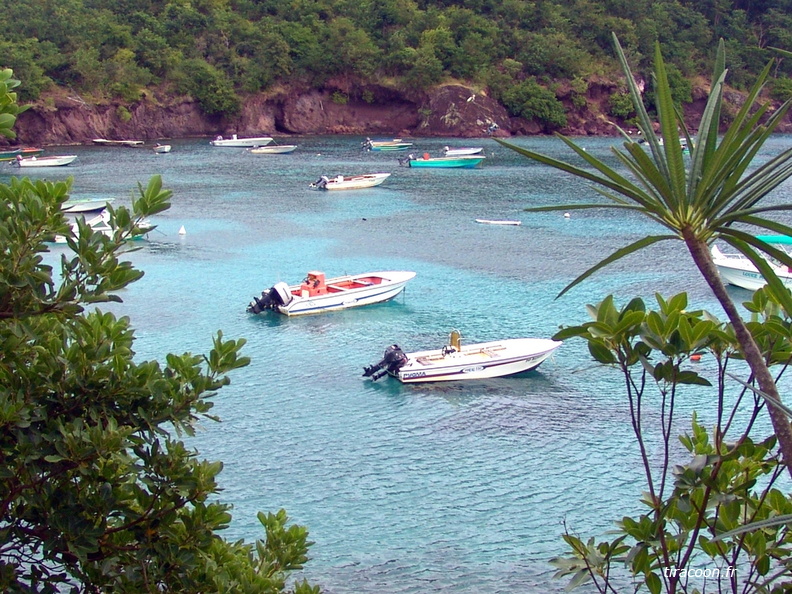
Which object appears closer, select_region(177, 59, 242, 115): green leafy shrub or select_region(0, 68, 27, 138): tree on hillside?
select_region(0, 68, 27, 138): tree on hillside

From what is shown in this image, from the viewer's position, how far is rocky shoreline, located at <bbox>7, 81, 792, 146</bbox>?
300ft

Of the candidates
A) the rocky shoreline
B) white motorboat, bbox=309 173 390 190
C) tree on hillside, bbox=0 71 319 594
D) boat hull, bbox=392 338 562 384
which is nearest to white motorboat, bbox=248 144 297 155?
the rocky shoreline

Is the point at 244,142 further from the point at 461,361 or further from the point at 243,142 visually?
the point at 461,361

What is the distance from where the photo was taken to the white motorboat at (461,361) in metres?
24.0

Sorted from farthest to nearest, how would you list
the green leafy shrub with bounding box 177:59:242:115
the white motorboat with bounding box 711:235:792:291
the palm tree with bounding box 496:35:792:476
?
the green leafy shrub with bounding box 177:59:242:115, the white motorboat with bounding box 711:235:792:291, the palm tree with bounding box 496:35:792:476

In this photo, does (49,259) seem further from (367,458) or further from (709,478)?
(709,478)

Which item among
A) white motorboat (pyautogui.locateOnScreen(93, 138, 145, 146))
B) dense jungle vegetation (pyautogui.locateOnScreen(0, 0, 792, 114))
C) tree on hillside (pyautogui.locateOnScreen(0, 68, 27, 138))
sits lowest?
tree on hillside (pyautogui.locateOnScreen(0, 68, 27, 138))

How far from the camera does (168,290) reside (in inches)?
1344

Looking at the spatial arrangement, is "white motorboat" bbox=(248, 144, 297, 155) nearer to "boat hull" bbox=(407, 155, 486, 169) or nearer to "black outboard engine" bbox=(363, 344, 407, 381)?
"boat hull" bbox=(407, 155, 486, 169)

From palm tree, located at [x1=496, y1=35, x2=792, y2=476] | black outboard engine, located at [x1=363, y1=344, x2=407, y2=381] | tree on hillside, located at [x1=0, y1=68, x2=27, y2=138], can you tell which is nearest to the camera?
palm tree, located at [x1=496, y1=35, x2=792, y2=476]

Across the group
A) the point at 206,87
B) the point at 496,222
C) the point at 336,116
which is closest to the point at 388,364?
the point at 496,222

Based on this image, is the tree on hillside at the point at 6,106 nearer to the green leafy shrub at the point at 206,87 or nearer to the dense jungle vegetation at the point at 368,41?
the dense jungle vegetation at the point at 368,41

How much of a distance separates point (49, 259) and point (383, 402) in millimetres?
20856

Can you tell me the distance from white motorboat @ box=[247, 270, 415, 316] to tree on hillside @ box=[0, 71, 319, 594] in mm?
24385
